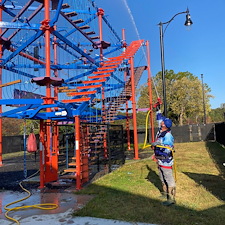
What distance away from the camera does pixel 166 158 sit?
17.9 feet

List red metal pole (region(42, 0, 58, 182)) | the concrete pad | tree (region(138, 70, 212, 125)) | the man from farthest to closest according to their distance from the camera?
1. tree (region(138, 70, 212, 125))
2. red metal pole (region(42, 0, 58, 182))
3. the man
4. the concrete pad

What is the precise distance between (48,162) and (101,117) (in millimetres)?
5665

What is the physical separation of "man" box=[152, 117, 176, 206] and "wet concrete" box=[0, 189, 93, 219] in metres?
1.94

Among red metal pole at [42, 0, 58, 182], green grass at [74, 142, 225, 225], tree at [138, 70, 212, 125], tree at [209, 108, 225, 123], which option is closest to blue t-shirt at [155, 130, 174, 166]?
green grass at [74, 142, 225, 225]

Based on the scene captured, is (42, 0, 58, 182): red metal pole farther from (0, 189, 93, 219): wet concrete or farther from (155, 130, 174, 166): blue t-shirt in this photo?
(155, 130, 174, 166): blue t-shirt

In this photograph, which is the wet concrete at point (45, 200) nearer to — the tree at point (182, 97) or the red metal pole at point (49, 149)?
the red metal pole at point (49, 149)

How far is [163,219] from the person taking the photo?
14.7 feet

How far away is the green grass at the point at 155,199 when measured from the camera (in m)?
4.60

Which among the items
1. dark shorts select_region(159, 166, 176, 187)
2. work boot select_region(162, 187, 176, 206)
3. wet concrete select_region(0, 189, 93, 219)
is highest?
dark shorts select_region(159, 166, 176, 187)

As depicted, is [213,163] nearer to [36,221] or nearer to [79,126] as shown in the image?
[79,126]

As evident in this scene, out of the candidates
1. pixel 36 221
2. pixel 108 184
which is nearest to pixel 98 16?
pixel 108 184

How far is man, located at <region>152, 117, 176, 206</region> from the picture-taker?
17.7ft

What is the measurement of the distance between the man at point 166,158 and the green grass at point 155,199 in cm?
29

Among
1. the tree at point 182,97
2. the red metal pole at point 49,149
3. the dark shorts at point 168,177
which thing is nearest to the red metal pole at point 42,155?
the red metal pole at point 49,149
